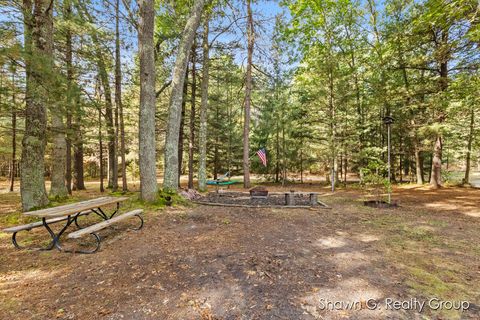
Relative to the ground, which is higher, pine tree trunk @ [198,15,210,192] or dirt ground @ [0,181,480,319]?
pine tree trunk @ [198,15,210,192]

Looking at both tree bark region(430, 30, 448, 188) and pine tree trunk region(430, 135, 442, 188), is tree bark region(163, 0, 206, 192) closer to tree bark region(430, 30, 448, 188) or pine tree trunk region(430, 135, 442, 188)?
tree bark region(430, 30, 448, 188)

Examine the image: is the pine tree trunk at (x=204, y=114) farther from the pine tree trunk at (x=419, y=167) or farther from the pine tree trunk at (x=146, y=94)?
the pine tree trunk at (x=419, y=167)

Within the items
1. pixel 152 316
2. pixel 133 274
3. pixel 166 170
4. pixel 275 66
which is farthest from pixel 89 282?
pixel 275 66

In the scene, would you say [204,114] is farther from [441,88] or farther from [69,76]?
[441,88]

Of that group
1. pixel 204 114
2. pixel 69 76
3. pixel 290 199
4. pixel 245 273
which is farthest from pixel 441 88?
pixel 69 76

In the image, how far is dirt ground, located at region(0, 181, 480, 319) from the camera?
2129 mm

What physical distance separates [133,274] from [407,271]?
136 inches

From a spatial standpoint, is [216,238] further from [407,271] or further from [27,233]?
[27,233]

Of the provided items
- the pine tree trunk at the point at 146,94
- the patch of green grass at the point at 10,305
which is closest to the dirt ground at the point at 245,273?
the patch of green grass at the point at 10,305

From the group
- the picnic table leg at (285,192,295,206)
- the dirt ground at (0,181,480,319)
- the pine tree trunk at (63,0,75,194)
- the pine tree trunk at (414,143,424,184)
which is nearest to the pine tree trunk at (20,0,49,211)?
the pine tree trunk at (63,0,75,194)

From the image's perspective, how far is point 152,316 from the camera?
2.03m

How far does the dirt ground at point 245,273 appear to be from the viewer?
6.98 feet

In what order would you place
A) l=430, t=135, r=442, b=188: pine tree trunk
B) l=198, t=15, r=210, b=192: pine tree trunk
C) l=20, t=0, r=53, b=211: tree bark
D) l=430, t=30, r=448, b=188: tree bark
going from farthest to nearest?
l=430, t=135, r=442, b=188: pine tree trunk, l=198, t=15, r=210, b=192: pine tree trunk, l=430, t=30, r=448, b=188: tree bark, l=20, t=0, r=53, b=211: tree bark

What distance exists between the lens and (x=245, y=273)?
2.77 metres
